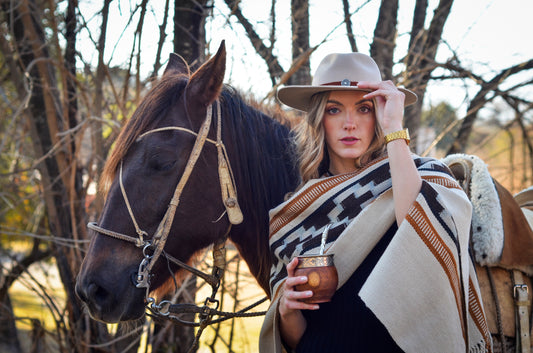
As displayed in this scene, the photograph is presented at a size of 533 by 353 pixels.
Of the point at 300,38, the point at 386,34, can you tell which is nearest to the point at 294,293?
the point at 300,38

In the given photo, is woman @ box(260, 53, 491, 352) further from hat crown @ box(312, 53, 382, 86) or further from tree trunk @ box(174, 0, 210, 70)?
tree trunk @ box(174, 0, 210, 70)

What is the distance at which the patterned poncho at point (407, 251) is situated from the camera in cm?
154

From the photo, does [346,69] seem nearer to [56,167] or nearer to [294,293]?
[294,293]

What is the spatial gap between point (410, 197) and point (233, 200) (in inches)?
33.9

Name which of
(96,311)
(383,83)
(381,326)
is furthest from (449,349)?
(96,311)

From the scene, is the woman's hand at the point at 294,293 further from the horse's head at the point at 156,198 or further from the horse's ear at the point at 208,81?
the horse's ear at the point at 208,81

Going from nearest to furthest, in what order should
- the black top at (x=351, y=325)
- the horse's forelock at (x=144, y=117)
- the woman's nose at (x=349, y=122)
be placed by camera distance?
the black top at (x=351, y=325), the woman's nose at (x=349, y=122), the horse's forelock at (x=144, y=117)

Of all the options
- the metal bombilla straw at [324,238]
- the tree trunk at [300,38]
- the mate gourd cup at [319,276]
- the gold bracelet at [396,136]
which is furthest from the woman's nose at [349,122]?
the tree trunk at [300,38]

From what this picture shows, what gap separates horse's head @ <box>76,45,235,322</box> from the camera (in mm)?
2020

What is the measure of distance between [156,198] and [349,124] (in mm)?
912

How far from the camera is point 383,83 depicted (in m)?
1.81

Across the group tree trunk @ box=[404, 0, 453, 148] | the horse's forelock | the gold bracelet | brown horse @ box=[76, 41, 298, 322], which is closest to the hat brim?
brown horse @ box=[76, 41, 298, 322]

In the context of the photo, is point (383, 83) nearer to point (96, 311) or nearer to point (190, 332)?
point (96, 311)

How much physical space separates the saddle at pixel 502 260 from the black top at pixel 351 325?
624mm
